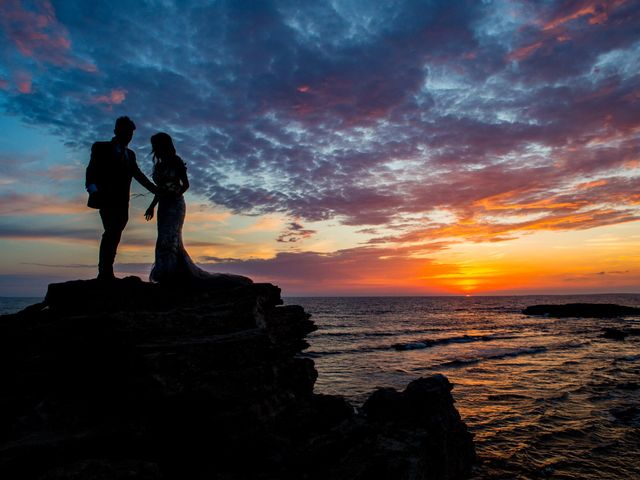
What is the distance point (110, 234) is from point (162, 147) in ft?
7.40

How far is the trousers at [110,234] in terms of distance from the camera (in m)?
7.91

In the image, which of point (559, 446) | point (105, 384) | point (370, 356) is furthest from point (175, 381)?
point (370, 356)

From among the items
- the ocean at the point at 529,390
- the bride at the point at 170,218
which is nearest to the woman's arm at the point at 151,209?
the bride at the point at 170,218

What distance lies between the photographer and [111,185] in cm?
788

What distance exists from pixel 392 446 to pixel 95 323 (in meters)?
6.59

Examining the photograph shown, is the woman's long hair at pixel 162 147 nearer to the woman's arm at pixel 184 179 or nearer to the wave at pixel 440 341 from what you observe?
the woman's arm at pixel 184 179

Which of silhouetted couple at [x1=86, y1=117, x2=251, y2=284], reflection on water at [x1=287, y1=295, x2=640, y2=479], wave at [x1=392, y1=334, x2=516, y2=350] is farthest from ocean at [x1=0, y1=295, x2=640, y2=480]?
silhouetted couple at [x1=86, y1=117, x2=251, y2=284]

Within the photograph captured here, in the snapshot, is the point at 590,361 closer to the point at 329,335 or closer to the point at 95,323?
the point at 329,335

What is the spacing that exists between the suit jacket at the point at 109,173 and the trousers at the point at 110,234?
5.8 inches

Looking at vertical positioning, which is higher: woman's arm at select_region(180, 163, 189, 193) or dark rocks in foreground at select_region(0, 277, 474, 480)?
woman's arm at select_region(180, 163, 189, 193)

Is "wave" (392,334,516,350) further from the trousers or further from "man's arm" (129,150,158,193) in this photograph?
the trousers

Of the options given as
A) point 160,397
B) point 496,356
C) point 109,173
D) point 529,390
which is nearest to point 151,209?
point 109,173

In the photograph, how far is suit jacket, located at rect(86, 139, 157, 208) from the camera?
775 cm

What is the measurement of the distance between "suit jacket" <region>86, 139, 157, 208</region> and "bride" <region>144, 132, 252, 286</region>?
69cm
